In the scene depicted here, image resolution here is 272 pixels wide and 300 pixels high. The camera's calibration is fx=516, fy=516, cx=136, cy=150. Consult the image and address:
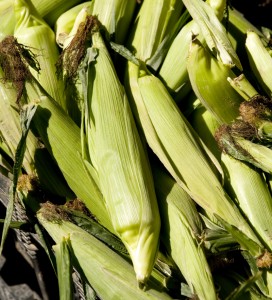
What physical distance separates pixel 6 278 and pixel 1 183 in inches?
33.1

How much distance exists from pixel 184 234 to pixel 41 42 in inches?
30.7

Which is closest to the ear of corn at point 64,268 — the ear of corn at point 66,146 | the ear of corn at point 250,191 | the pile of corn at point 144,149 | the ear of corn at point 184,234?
the pile of corn at point 144,149

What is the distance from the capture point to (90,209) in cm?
135

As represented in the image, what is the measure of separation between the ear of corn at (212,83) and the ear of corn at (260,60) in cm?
11

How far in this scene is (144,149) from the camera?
134 centimetres

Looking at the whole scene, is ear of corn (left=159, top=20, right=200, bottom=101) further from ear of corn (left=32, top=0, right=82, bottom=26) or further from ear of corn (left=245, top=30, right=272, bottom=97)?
ear of corn (left=32, top=0, right=82, bottom=26)

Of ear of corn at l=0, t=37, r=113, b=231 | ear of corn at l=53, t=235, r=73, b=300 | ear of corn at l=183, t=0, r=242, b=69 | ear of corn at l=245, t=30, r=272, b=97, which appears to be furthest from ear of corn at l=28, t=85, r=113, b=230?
ear of corn at l=245, t=30, r=272, b=97

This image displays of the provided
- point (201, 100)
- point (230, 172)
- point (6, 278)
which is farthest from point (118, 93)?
point (6, 278)

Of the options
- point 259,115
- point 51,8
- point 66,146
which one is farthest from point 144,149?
point 51,8

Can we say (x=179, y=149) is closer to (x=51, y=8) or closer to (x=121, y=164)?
(x=121, y=164)

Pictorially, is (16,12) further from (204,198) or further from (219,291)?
(219,291)

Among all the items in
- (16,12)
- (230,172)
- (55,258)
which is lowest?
(230,172)

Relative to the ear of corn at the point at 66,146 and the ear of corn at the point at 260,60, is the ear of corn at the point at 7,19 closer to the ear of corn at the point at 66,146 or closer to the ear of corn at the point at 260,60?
the ear of corn at the point at 66,146

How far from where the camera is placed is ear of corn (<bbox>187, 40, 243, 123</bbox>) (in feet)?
4.49
